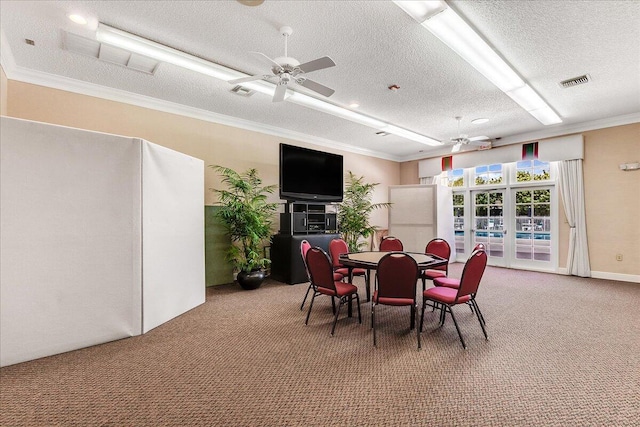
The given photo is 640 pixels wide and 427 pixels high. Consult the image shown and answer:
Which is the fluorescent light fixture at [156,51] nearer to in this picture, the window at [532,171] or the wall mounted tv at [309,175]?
the wall mounted tv at [309,175]

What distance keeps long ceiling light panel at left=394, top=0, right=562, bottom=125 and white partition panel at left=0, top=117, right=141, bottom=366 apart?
320cm

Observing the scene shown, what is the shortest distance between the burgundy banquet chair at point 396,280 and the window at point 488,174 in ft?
19.7

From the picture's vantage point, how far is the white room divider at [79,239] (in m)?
2.53

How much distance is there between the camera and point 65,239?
109 inches

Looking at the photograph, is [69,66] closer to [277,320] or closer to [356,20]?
[356,20]

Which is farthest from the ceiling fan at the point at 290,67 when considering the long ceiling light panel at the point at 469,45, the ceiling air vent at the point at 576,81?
the ceiling air vent at the point at 576,81

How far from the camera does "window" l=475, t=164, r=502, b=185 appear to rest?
7336 millimetres

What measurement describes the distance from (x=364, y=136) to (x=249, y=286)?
170 inches

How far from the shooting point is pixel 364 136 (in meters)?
6.81

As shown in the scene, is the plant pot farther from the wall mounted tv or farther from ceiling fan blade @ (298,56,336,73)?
ceiling fan blade @ (298,56,336,73)

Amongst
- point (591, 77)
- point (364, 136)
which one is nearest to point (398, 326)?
point (591, 77)

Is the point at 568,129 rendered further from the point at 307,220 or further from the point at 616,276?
the point at 307,220

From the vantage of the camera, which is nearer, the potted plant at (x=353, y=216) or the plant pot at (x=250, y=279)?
the plant pot at (x=250, y=279)

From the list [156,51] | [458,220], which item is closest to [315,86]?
[156,51]
